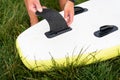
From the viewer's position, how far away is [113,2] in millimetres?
2959

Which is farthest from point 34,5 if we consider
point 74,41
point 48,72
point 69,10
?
point 48,72

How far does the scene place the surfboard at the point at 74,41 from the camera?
2.36 meters

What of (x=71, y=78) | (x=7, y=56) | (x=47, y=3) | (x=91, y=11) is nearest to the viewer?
(x=71, y=78)

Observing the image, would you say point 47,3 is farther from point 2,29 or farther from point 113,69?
point 113,69

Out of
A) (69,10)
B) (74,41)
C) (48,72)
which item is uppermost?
(69,10)

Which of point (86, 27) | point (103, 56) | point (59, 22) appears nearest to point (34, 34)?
point (59, 22)

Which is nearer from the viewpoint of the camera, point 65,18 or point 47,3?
point 65,18

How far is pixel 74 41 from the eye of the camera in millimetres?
2482

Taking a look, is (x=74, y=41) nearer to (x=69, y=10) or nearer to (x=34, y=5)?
(x=69, y=10)

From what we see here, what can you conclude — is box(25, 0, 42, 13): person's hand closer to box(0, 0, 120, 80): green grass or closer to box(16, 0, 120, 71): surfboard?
box(16, 0, 120, 71): surfboard

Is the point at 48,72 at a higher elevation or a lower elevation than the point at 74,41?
lower

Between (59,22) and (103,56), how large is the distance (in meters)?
0.40

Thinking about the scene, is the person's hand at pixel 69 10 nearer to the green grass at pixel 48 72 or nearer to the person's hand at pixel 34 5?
the person's hand at pixel 34 5

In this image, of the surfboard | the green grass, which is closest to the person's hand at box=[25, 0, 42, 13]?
the surfboard
